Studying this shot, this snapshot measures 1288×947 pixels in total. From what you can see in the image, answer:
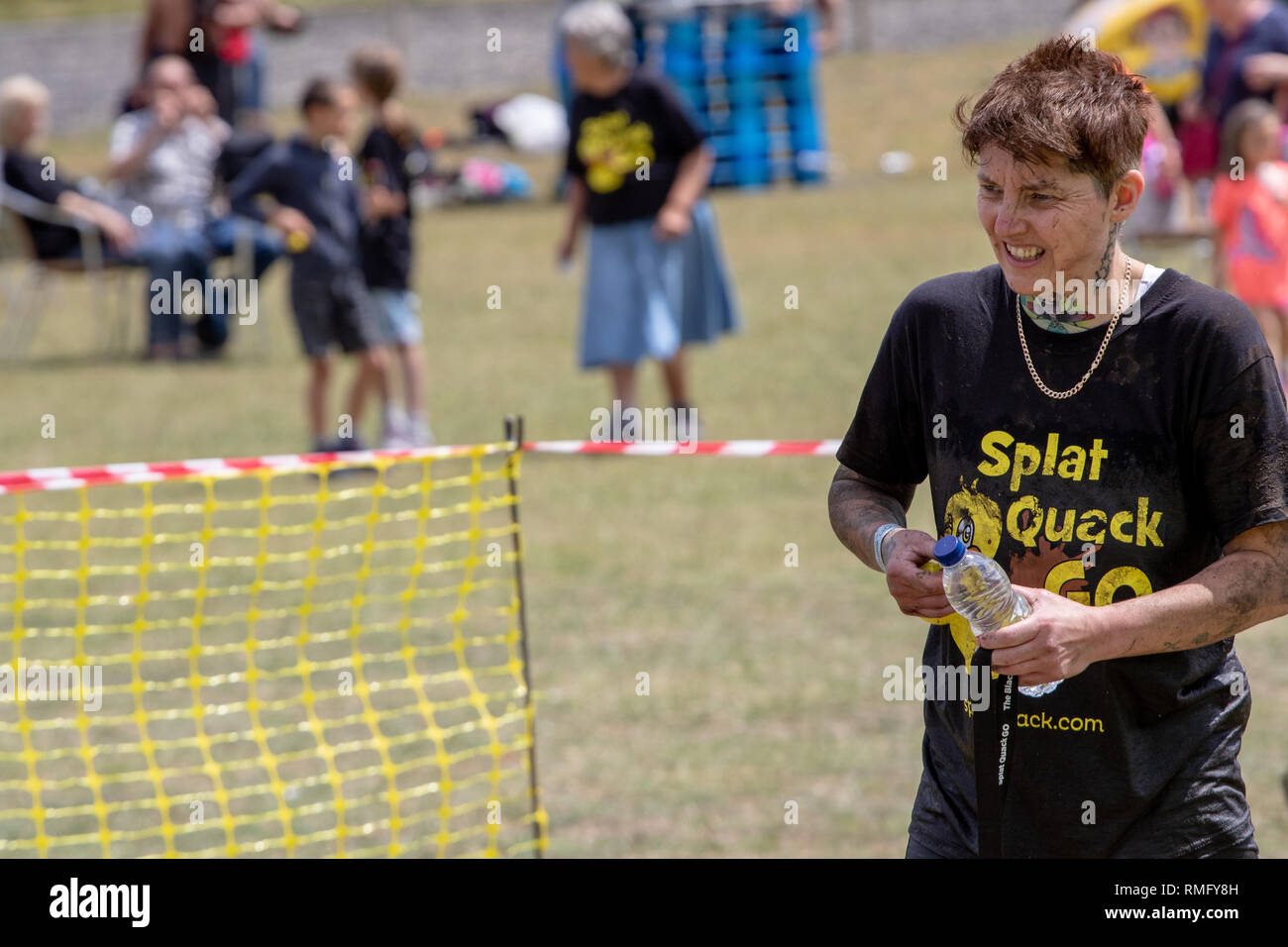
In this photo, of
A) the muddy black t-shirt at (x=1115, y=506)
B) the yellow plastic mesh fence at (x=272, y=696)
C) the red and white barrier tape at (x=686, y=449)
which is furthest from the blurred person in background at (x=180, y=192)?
the muddy black t-shirt at (x=1115, y=506)

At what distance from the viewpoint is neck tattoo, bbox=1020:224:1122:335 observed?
2.34 meters

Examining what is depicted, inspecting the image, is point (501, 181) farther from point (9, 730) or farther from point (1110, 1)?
point (9, 730)

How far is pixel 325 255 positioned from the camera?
29.5 ft

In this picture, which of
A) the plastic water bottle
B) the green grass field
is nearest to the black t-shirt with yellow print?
the green grass field

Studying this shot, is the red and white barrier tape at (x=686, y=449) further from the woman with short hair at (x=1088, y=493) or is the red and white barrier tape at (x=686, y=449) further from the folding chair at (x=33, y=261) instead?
the folding chair at (x=33, y=261)

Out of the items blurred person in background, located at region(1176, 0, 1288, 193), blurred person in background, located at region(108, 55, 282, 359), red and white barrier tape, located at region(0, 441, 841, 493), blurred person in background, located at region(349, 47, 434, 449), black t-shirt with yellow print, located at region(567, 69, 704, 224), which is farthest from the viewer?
blurred person in background, located at region(108, 55, 282, 359)

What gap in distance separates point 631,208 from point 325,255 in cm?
177

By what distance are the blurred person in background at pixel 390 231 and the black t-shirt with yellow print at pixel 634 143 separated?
1158 mm

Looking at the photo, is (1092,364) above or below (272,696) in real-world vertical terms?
above

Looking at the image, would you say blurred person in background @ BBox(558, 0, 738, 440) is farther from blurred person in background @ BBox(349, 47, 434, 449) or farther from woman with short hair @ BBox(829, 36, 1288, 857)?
woman with short hair @ BBox(829, 36, 1288, 857)

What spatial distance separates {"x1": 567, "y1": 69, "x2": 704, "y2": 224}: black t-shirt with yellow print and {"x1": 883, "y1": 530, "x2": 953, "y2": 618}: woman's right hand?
6838 mm

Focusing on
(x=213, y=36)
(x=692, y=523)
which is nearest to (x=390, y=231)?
(x=692, y=523)

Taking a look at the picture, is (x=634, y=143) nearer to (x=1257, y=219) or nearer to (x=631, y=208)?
(x=631, y=208)
